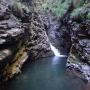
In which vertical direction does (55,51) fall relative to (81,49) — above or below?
below

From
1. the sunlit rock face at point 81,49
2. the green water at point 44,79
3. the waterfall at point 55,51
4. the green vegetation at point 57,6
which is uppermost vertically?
the green vegetation at point 57,6

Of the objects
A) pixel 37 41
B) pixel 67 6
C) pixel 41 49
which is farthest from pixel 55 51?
pixel 67 6

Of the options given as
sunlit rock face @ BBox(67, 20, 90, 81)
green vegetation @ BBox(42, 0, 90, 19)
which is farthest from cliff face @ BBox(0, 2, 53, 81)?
sunlit rock face @ BBox(67, 20, 90, 81)

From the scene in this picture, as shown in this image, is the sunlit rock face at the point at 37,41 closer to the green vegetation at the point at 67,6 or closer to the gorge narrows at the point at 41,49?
the gorge narrows at the point at 41,49

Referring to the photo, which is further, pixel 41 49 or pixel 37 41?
pixel 41 49

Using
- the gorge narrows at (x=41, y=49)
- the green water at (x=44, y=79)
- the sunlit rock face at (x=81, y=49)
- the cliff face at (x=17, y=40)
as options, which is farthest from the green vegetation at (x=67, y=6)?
the green water at (x=44, y=79)

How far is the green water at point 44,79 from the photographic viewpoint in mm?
17141

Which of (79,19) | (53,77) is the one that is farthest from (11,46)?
(79,19)

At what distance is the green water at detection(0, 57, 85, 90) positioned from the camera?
17141 millimetres

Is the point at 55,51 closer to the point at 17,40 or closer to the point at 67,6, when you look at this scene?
the point at 67,6

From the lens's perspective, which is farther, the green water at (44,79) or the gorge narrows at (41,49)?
the gorge narrows at (41,49)

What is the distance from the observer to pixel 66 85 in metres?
17.6

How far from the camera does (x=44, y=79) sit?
756 inches

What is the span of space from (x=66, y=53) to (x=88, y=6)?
9.30 metres
